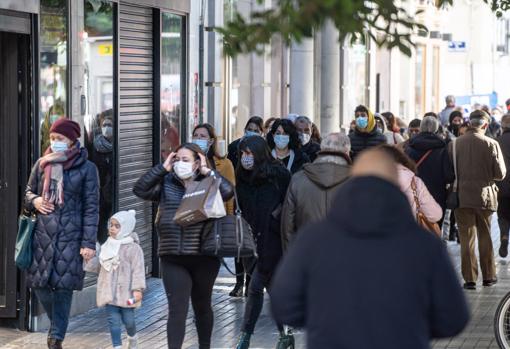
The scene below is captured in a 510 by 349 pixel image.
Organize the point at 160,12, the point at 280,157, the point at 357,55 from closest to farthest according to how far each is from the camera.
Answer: the point at 280,157 → the point at 160,12 → the point at 357,55

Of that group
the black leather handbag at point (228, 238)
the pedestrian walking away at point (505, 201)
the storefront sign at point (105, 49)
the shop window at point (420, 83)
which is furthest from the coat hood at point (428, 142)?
the shop window at point (420, 83)

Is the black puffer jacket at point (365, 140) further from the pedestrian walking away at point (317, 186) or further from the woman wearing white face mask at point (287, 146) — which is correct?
the pedestrian walking away at point (317, 186)

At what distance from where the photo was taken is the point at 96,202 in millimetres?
10594

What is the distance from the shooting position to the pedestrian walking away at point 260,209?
10.7 metres

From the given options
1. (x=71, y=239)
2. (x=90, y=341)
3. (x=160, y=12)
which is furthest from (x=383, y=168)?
(x=160, y=12)

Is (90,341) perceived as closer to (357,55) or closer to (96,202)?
(96,202)

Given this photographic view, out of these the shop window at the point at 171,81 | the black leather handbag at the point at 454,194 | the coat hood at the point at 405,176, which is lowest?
the black leather handbag at the point at 454,194

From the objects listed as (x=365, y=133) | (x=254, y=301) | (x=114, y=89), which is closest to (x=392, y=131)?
(x=365, y=133)

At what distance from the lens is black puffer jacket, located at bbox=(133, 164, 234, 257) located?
31.9 ft

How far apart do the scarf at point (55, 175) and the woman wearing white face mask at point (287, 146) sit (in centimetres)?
277

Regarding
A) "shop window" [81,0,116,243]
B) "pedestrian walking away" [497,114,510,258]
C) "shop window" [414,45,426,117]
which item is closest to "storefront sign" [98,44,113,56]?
"shop window" [81,0,116,243]

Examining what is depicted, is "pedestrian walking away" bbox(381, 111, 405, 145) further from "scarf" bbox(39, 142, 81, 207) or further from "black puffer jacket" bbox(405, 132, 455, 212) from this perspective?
"scarf" bbox(39, 142, 81, 207)

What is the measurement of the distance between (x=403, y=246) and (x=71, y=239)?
5405 mm

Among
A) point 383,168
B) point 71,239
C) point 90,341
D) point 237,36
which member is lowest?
point 90,341
